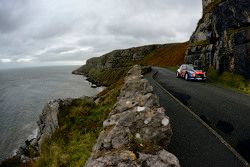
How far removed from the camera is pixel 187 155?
930 centimetres

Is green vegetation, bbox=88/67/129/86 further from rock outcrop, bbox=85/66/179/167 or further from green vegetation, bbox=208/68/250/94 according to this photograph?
rock outcrop, bbox=85/66/179/167

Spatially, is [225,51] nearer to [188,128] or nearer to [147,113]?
[188,128]

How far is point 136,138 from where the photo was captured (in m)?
7.36

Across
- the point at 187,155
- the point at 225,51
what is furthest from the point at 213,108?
the point at 225,51

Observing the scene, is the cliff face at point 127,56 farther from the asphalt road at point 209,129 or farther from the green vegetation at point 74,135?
the asphalt road at point 209,129

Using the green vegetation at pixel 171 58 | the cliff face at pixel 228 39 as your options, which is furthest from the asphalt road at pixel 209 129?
the green vegetation at pixel 171 58

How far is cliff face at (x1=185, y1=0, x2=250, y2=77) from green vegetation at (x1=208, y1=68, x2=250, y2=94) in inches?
24.6

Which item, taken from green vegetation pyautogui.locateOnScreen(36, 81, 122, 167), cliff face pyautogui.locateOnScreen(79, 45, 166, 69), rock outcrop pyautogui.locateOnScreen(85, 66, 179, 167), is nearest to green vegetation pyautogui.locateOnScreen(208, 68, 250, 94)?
green vegetation pyautogui.locateOnScreen(36, 81, 122, 167)

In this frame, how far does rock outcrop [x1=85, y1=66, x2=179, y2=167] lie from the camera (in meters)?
5.77

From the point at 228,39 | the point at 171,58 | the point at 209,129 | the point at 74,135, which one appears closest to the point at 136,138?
the point at 209,129

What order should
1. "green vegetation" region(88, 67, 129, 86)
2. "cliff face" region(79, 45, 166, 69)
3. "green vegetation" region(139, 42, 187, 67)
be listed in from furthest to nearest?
"cliff face" region(79, 45, 166, 69), "green vegetation" region(88, 67, 129, 86), "green vegetation" region(139, 42, 187, 67)

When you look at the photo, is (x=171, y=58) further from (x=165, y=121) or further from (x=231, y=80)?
(x=165, y=121)

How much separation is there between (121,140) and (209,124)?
761 cm

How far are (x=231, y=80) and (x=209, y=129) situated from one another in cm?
1776
